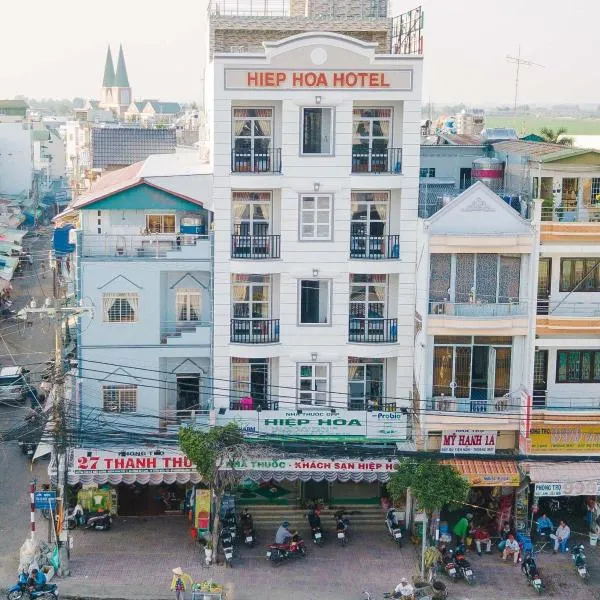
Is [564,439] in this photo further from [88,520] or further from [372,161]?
[88,520]

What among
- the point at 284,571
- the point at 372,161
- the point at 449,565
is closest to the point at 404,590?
the point at 449,565

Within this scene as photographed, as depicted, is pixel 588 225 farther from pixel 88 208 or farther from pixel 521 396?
pixel 88 208

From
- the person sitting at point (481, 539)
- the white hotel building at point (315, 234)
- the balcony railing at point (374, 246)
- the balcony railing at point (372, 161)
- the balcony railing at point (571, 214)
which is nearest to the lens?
Result: the person sitting at point (481, 539)

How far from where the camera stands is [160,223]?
3444cm

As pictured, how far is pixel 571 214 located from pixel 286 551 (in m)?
13.4

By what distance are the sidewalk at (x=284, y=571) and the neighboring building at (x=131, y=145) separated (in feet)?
120

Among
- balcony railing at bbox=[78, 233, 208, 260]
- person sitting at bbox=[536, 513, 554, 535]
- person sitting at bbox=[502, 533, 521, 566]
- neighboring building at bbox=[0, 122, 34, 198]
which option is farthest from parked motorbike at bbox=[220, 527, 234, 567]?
neighboring building at bbox=[0, 122, 34, 198]

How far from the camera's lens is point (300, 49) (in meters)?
31.4

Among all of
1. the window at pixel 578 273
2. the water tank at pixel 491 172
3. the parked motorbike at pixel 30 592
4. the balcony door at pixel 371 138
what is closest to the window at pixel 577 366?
the window at pixel 578 273

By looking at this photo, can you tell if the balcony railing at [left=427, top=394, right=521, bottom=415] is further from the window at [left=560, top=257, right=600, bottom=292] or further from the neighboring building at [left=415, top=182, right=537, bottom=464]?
the window at [left=560, top=257, right=600, bottom=292]

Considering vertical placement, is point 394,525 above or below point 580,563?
above

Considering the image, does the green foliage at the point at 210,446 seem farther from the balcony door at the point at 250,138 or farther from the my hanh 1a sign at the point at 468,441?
the balcony door at the point at 250,138

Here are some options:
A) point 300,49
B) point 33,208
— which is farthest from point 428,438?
point 33,208

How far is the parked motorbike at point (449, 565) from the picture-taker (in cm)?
2967
